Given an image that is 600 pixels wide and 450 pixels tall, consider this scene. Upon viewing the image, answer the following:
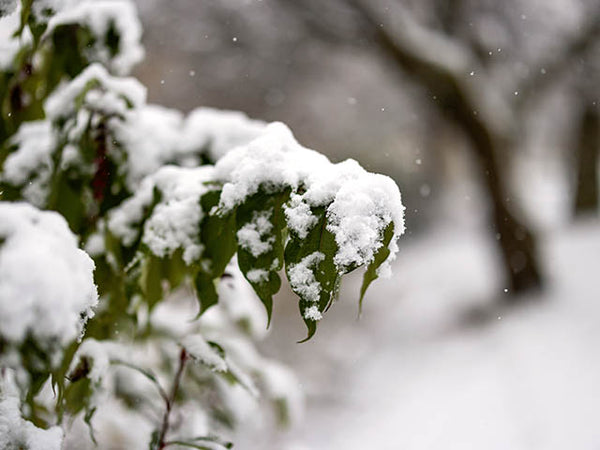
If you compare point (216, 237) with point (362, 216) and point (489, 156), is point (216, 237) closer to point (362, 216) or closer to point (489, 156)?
point (362, 216)

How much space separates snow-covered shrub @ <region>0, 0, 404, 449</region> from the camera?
0.50m

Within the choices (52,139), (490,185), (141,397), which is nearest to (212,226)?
(52,139)

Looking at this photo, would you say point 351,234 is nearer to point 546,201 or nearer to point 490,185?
point 490,185

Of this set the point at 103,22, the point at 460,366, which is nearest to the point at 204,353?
the point at 103,22

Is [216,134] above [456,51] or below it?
above

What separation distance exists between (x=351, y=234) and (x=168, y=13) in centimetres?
602

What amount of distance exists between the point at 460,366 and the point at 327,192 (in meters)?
4.25

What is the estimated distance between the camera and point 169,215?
815 mm

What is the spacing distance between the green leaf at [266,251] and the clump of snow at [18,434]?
0.31m

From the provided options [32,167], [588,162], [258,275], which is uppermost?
[258,275]

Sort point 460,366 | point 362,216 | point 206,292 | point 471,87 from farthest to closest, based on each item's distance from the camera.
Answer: point 471,87
point 460,366
point 206,292
point 362,216

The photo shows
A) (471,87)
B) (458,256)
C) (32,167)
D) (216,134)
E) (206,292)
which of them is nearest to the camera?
(206,292)

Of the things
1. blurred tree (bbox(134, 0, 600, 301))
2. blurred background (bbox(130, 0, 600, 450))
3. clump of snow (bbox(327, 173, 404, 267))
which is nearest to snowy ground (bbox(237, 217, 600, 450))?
blurred background (bbox(130, 0, 600, 450))

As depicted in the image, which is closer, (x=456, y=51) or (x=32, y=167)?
(x=32, y=167)
